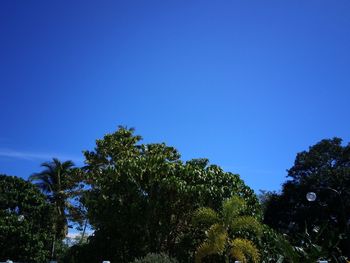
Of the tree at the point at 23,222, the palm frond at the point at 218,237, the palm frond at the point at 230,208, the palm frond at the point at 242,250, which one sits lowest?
the palm frond at the point at 242,250

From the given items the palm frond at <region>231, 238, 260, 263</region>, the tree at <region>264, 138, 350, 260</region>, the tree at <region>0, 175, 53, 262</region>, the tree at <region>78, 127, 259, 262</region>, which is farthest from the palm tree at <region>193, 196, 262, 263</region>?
the tree at <region>264, 138, 350, 260</region>

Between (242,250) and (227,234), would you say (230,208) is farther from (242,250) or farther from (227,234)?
(242,250)

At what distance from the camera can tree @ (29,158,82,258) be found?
31.1 m

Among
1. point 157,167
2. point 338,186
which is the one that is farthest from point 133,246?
point 338,186

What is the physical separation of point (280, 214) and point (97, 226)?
72.0ft

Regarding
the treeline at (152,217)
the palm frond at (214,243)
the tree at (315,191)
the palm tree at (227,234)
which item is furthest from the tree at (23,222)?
the tree at (315,191)

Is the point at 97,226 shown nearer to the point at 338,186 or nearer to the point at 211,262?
the point at 211,262

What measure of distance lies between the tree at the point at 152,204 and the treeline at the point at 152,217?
0.14ft

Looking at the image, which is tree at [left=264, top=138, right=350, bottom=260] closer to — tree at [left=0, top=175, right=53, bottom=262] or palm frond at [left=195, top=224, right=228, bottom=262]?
tree at [left=0, top=175, right=53, bottom=262]

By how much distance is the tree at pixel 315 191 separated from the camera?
35.3m

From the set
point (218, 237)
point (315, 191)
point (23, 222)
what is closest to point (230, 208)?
point (218, 237)

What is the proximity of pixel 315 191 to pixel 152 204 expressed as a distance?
2168 cm

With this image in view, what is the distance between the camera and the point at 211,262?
1738 cm

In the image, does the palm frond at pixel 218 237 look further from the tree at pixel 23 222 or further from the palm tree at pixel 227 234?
the tree at pixel 23 222
